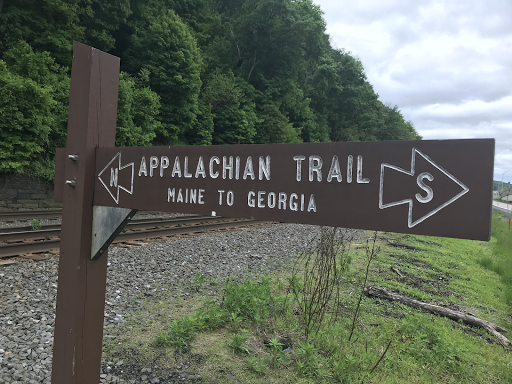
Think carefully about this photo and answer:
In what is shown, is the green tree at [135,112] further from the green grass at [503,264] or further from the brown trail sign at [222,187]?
the green grass at [503,264]

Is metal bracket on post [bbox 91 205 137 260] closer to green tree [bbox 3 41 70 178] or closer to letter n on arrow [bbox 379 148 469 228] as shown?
letter n on arrow [bbox 379 148 469 228]

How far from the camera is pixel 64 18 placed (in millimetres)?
17766

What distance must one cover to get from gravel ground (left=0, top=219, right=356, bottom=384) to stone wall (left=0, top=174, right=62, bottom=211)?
839 centimetres

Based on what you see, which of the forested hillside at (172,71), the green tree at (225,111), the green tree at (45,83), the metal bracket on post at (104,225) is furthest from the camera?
the green tree at (225,111)

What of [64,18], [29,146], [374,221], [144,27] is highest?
[144,27]

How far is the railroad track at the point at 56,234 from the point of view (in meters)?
5.87

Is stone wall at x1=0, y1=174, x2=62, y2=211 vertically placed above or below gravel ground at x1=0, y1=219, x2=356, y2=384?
above

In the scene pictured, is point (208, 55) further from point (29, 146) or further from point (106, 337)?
point (106, 337)

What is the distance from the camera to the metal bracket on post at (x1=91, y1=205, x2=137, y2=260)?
2109 millimetres

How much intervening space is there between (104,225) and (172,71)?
2052 cm

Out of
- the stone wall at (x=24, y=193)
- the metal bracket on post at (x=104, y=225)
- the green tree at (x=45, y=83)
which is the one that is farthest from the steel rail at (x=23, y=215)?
the metal bracket on post at (x=104, y=225)

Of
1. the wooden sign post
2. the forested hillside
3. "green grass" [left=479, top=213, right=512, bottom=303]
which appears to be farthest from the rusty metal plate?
the forested hillside

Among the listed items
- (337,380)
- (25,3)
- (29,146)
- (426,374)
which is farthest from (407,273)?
(25,3)

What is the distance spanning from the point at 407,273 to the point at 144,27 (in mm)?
23287
